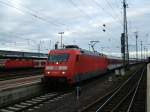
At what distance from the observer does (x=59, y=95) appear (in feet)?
66.3

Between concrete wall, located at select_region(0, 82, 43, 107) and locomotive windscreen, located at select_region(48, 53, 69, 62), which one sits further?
locomotive windscreen, located at select_region(48, 53, 69, 62)

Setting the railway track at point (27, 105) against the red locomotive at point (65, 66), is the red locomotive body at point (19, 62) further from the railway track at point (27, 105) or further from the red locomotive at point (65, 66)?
the railway track at point (27, 105)

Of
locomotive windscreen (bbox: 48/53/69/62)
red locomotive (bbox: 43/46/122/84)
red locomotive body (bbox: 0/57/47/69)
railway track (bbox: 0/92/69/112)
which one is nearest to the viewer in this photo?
railway track (bbox: 0/92/69/112)

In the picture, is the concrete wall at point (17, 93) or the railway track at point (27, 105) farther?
the concrete wall at point (17, 93)

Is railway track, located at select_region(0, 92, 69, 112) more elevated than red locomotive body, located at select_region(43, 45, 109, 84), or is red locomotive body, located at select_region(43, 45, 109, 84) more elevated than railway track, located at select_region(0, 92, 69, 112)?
red locomotive body, located at select_region(43, 45, 109, 84)

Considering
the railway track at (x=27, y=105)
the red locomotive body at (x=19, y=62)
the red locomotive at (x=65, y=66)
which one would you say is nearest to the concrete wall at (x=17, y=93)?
the railway track at (x=27, y=105)

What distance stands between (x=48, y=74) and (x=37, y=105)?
6.05m

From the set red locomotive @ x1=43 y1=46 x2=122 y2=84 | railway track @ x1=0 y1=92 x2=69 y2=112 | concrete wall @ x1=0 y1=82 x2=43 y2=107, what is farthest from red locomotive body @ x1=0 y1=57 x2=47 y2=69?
railway track @ x1=0 y1=92 x2=69 y2=112

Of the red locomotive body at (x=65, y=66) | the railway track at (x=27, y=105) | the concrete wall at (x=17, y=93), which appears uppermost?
the red locomotive body at (x=65, y=66)

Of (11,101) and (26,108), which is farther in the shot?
(11,101)

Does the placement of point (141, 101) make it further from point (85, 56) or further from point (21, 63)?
point (21, 63)

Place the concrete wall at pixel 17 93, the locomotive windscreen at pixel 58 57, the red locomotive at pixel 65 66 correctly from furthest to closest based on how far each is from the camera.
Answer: the locomotive windscreen at pixel 58 57
the red locomotive at pixel 65 66
the concrete wall at pixel 17 93

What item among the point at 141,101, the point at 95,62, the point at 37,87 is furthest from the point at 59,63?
the point at 95,62

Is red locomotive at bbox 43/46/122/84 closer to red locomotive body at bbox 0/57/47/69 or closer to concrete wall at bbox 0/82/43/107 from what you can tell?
concrete wall at bbox 0/82/43/107
